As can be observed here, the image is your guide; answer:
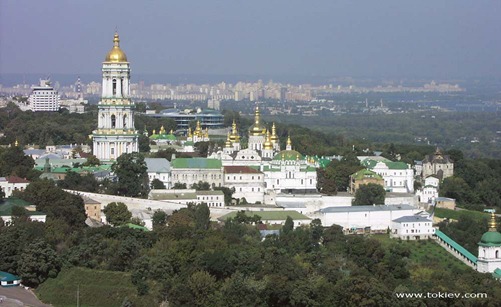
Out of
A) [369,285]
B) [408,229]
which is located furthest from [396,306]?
[408,229]

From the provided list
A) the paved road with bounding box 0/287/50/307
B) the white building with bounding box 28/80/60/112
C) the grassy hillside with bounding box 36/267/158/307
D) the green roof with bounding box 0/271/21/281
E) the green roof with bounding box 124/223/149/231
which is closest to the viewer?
the paved road with bounding box 0/287/50/307

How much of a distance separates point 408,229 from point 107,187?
7.06 m

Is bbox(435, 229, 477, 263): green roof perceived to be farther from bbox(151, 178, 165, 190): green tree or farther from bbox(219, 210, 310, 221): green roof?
bbox(151, 178, 165, 190): green tree

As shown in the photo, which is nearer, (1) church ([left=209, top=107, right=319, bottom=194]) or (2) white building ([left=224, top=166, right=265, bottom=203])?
(2) white building ([left=224, top=166, right=265, bottom=203])

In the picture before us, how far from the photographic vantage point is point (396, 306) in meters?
18.2

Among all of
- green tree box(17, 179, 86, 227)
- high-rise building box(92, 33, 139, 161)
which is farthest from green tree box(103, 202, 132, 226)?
high-rise building box(92, 33, 139, 161)

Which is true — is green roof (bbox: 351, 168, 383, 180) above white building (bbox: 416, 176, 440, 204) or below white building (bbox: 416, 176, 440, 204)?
above

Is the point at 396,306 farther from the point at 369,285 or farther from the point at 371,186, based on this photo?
the point at 371,186

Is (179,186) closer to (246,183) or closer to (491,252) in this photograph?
(246,183)

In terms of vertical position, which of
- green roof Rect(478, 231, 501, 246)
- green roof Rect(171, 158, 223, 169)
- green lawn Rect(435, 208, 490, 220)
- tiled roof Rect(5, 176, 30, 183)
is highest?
green roof Rect(171, 158, 223, 169)

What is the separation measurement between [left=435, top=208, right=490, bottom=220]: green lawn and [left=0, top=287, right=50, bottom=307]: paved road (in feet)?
37.6

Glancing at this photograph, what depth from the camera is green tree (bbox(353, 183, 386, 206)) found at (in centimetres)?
2744


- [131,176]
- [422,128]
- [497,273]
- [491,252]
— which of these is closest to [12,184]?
[131,176]

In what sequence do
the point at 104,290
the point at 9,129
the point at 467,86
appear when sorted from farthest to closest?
the point at 467,86 < the point at 9,129 < the point at 104,290
